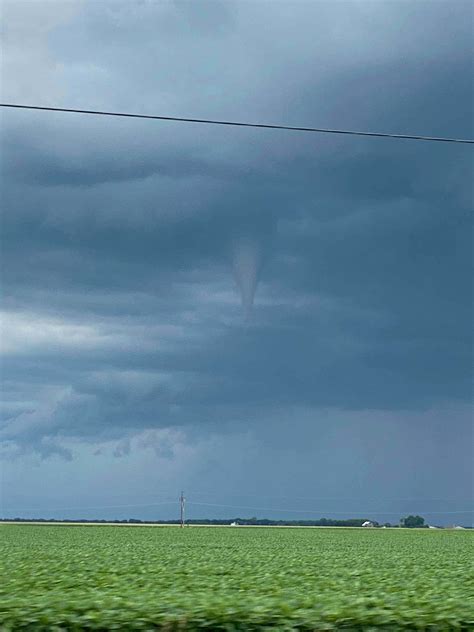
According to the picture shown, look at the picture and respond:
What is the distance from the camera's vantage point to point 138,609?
9336mm

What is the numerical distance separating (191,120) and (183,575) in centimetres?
788

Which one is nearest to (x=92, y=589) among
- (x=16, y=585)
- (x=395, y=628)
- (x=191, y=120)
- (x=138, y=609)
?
(x=16, y=585)

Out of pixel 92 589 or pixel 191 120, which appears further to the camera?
pixel 191 120

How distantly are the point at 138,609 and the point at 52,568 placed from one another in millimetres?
8715

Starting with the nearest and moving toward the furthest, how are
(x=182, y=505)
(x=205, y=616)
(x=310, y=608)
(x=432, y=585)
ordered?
(x=205, y=616) < (x=310, y=608) < (x=432, y=585) < (x=182, y=505)

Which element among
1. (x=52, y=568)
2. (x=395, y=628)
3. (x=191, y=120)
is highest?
(x=191, y=120)

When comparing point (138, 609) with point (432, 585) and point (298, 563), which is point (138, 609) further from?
point (298, 563)

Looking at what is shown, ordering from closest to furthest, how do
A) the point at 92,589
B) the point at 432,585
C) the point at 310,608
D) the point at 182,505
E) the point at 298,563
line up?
the point at 310,608, the point at 92,589, the point at 432,585, the point at 298,563, the point at 182,505

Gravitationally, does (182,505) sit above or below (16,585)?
above

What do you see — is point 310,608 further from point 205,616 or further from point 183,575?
point 183,575

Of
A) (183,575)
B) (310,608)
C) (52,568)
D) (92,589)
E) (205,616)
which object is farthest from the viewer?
(52,568)

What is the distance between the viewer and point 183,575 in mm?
15875

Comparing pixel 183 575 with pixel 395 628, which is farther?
pixel 183 575

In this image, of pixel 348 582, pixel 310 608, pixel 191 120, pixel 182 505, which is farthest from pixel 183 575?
pixel 182 505
